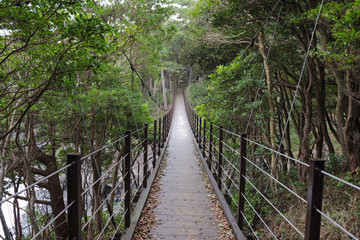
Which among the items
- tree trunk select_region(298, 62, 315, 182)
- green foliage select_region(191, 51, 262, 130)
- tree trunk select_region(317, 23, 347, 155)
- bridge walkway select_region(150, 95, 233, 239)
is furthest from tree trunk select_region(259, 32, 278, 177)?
bridge walkway select_region(150, 95, 233, 239)

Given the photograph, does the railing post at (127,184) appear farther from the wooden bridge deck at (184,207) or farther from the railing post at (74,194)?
the railing post at (74,194)

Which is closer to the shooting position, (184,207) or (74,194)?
(74,194)

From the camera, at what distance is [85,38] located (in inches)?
124

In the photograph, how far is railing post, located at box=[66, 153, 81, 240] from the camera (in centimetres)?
150

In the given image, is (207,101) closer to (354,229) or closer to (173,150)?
(173,150)

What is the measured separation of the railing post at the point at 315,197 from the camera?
54.0 inches

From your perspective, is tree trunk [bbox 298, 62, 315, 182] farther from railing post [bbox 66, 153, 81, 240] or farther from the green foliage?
railing post [bbox 66, 153, 81, 240]

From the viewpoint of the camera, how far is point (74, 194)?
60.5 inches

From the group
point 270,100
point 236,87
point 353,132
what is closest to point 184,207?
point 236,87

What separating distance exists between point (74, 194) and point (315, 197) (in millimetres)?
1536

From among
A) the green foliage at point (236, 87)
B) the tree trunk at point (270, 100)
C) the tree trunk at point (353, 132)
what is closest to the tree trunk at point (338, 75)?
the tree trunk at point (353, 132)

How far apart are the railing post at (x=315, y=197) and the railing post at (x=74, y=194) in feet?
4.85

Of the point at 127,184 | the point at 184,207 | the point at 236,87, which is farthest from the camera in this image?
the point at 236,87

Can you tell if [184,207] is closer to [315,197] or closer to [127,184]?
[127,184]
